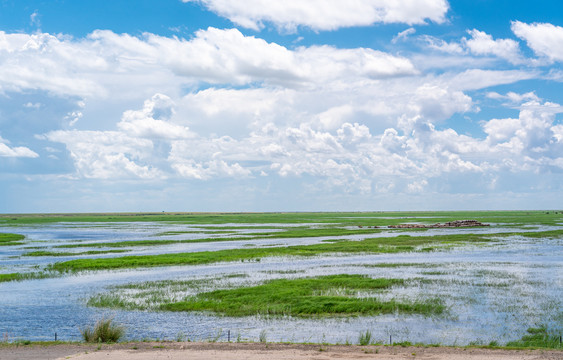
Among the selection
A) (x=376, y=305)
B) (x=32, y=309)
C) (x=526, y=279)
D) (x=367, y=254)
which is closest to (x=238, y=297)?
(x=376, y=305)

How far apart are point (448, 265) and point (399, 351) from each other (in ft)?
96.9

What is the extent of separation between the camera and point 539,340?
2183 centimetres

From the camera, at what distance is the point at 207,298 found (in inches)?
1251

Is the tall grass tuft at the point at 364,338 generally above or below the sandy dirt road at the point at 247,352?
below

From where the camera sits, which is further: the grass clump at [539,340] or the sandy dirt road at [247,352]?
the grass clump at [539,340]

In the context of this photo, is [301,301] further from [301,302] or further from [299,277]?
[299,277]

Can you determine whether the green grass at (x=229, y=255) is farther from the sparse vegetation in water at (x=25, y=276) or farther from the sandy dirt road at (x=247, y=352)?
the sandy dirt road at (x=247, y=352)

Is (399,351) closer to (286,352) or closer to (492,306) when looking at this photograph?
(286,352)

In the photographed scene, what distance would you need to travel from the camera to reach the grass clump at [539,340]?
21.0 m

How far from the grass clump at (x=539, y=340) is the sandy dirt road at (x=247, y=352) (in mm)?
1696

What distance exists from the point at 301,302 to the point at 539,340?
1285 centimetres

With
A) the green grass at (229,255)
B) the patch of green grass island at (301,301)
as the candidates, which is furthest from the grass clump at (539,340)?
the green grass at (229,255)

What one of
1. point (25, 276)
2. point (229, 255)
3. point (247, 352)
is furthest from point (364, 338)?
point (229, 255)

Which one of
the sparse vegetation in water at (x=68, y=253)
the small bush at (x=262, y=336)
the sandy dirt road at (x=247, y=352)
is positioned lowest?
the sparse vegetation in water at (x=68, y=253)
